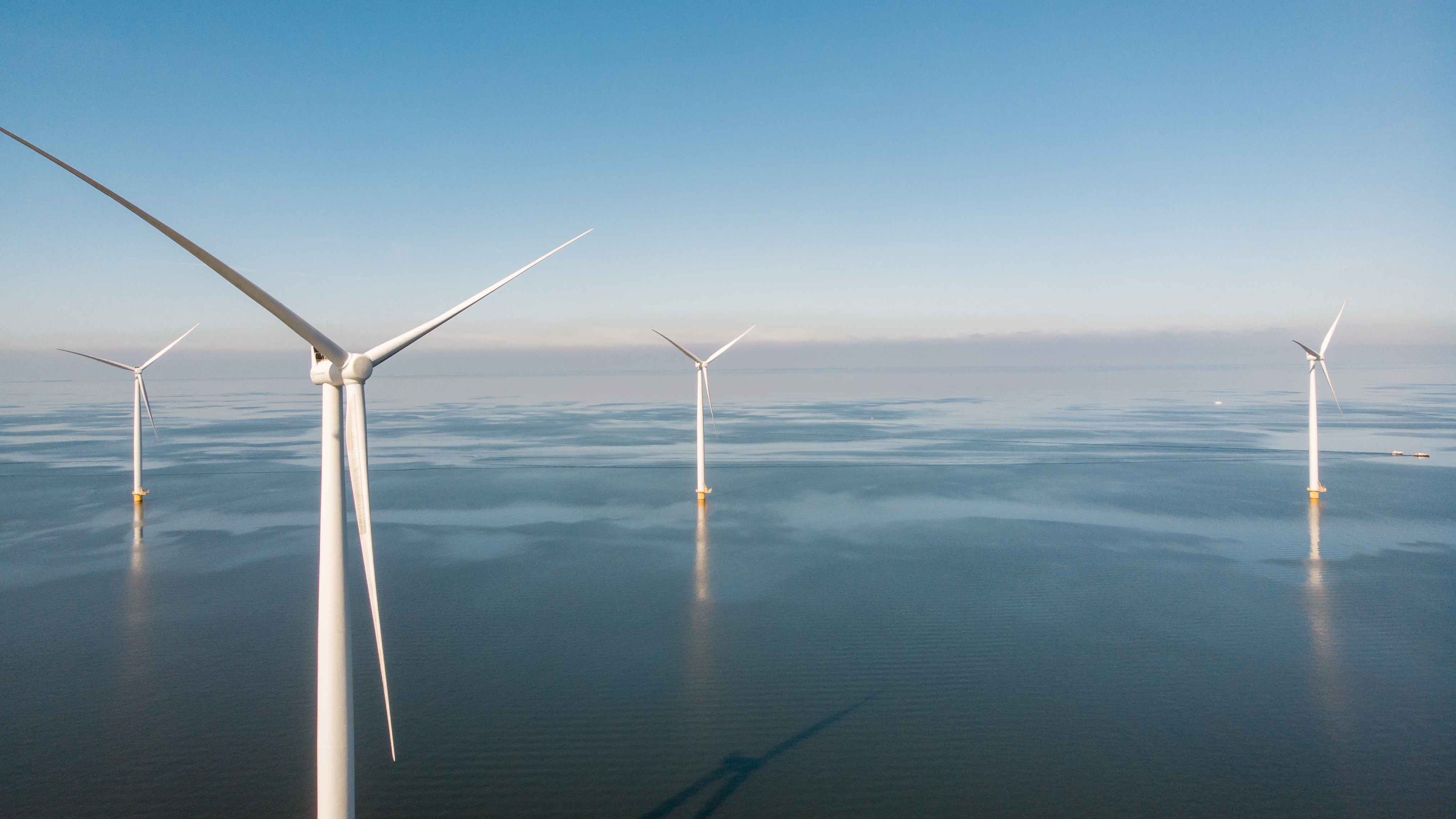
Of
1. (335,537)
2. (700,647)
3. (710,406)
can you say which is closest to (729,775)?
(700,647)

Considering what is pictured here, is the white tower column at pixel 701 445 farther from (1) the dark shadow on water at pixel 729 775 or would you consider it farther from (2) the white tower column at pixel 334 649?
(2) the white tower column at pixel 334 649

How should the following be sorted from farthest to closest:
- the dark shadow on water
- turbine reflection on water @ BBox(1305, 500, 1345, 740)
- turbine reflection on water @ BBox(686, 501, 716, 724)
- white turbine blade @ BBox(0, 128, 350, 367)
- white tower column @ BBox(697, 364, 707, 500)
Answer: white tower column @ BBox(697, 364, 707, 500) < turbine reflection on water @ BBox(686, 501, 716, 724) < turbine reflection on water @ BBox(1305, 500, 1345, 740) < the dark shadow on water < white turbine blade @ BBox(0, 128, 350, 367)

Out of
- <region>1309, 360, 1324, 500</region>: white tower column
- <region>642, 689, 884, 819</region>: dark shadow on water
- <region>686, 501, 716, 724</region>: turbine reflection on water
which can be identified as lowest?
<region>642, 689, 884, 819</region>: dark shadow on water

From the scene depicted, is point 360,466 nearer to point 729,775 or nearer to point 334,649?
point 334,649

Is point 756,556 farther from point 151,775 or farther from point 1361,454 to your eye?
point 1361,454

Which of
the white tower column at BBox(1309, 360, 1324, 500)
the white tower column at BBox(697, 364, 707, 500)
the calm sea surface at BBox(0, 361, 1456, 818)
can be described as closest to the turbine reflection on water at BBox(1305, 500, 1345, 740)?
the calm sea surface at BBox(0, 361, 1456, 818)

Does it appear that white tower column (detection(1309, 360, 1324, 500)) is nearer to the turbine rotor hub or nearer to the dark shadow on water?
the dark shadow on water

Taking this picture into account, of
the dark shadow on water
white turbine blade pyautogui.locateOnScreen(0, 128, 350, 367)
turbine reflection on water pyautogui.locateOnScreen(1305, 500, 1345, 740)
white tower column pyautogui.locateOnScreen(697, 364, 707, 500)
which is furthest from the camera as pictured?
white tower column pyautogui.locateOnScreen(697, 364, 707, 500)
